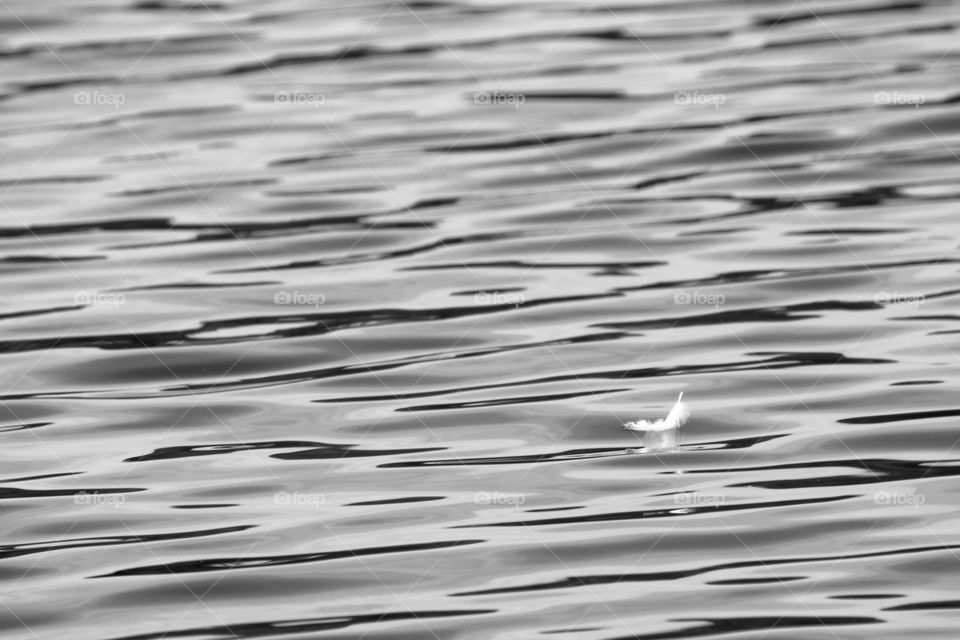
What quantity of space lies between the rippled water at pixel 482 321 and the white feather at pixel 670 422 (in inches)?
3.4

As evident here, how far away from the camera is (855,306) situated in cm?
745

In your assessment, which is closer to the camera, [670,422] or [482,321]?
[670,422]

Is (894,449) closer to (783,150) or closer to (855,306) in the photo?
(855,306)

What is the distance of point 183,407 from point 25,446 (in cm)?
67

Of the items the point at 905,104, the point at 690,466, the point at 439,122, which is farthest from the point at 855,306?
the point at 439,122

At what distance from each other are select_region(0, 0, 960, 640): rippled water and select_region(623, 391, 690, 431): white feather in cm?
9

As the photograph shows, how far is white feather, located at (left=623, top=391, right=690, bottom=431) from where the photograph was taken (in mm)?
6070

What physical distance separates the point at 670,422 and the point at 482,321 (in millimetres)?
1730

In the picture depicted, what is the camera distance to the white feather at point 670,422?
6070mm

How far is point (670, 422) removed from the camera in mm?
6070

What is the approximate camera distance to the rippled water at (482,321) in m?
5.09

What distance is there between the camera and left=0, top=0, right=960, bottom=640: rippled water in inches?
200

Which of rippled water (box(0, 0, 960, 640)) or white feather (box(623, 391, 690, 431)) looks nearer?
rippled water (box(0, 0, 960, 640))

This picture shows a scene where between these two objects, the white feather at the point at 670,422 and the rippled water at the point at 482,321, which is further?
the white feather at the point at 670,422
